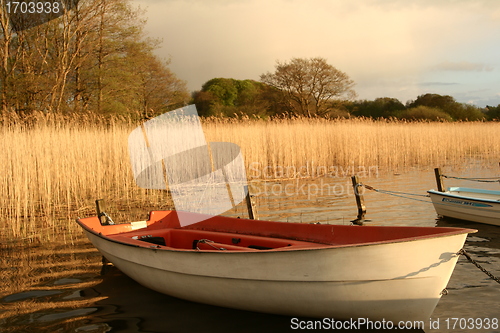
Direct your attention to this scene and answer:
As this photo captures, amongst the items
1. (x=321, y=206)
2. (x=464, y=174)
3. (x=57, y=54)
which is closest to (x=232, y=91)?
(x=57, y=54)

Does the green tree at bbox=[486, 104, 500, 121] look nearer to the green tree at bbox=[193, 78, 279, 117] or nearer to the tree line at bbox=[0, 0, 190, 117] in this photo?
the green tree at bbox=[193, 78, 279, 117]

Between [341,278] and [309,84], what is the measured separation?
29648mm

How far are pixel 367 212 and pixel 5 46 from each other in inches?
523

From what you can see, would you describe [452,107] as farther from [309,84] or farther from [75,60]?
[75,60]

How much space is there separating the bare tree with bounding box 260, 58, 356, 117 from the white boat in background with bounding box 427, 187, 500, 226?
24.3m

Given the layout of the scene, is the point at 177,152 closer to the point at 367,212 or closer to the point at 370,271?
the point at 367,212

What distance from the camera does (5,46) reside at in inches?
602

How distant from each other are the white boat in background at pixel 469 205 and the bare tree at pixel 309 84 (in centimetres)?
2433

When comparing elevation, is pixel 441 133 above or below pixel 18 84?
below

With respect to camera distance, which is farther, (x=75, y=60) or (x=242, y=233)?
(x=75, y=60)

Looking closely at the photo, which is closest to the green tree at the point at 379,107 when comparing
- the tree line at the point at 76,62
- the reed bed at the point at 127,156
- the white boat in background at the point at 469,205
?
the tree line at the point at 76,62

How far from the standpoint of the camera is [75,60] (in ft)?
57.6

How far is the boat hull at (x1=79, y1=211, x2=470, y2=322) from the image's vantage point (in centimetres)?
325

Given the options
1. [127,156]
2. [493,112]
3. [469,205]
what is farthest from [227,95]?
[469,205]
